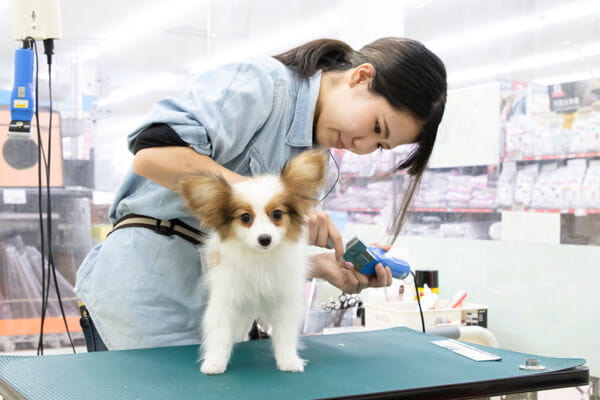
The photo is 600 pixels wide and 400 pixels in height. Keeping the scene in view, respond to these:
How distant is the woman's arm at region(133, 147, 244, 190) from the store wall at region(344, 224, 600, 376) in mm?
1754

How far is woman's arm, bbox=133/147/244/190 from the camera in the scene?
1.18 metres

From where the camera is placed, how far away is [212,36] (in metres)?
4.00

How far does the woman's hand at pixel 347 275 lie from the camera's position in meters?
1.43

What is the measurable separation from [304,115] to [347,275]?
0.38m

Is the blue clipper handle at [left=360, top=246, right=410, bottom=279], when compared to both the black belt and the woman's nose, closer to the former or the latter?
the woman's nose

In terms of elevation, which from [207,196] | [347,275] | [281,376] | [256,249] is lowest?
[281,376]

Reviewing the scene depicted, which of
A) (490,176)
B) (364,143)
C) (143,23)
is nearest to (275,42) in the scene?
(143,23)

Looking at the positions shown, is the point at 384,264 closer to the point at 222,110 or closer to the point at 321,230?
the point at 321,230

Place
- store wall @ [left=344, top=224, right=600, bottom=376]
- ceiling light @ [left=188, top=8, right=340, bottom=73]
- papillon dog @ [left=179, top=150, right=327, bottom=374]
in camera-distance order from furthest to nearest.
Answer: ceiling light @ [left=188, top=8, right=340, bottom=73]
store wall @ [left=344, top=224, right=600, bottom=376]
papillon dog @ [left=179, top=150, right=327, bottom=374]

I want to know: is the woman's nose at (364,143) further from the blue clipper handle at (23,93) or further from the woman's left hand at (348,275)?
the blue clipper handle at (23,93)

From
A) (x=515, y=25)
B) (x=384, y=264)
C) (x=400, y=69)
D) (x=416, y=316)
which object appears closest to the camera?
(x=400, y=69)

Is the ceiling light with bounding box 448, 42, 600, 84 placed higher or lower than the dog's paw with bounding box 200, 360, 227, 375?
higher

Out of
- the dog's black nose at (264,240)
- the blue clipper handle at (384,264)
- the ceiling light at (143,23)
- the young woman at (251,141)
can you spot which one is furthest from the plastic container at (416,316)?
the ceiling light at (143,23)

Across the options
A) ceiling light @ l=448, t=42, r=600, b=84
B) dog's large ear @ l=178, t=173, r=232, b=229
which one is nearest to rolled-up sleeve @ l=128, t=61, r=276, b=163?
dog's large ear @ l=178, t=173, r=232, b=229
